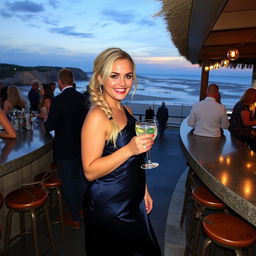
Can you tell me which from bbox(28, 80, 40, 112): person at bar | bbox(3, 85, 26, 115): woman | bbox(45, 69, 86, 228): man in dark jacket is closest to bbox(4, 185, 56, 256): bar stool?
bbox(45, 69, 86, 228): man in dark jacket

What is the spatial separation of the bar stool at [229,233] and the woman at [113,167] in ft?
1.22

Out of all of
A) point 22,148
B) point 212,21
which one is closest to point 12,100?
point 22,148

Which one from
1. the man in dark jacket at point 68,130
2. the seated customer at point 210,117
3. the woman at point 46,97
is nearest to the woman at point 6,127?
the man in dark jacket at point 68,130

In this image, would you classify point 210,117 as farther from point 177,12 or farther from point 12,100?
point 12,100

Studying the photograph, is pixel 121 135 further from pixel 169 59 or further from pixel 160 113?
pixel 169 59

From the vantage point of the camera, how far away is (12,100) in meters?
4.07

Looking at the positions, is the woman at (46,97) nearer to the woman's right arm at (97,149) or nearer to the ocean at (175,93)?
the woman's right arm at (97,149)

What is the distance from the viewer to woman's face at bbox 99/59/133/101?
120 centimetres

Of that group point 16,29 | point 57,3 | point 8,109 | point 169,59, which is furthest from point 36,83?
point 169,59

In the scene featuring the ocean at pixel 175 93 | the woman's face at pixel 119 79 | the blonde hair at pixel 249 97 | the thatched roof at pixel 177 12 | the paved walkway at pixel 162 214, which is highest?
the thatched roof at pixel 177 12

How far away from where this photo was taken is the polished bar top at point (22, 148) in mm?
1842

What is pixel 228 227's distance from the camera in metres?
1.53

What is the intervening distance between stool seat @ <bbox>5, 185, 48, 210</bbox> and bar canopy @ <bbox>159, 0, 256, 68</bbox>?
209cm

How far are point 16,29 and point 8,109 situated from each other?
12.5 m
